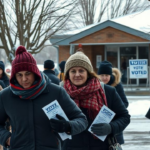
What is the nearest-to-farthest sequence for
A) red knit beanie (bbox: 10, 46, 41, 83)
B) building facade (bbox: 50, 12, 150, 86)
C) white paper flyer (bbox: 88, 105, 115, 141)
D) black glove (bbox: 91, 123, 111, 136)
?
1. red knit beanie (bbox: 10, 46, 41, 83)
2. black glove (bbox: 91, 123, 111, 136)
3. white paper flyer (bbox: 88, 105, 115, 141)
4. building facade (bbox: 50, 12, 150, 86)

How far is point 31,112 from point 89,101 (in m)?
0.84

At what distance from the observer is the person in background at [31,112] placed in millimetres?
3316

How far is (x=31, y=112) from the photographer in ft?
10.9

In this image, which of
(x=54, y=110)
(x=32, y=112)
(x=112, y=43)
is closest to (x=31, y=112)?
(x=32, y=112)

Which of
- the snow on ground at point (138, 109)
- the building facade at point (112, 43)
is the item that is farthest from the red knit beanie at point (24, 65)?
the building facade at point (112, 43)

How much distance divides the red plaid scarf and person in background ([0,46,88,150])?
48 centimetres

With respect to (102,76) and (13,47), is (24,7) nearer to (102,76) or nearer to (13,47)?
(13,47)

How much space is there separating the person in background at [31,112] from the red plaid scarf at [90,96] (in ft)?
1.57

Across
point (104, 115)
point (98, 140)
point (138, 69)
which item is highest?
point (104, 115)

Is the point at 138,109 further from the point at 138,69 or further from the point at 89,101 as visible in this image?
the point at 89,101

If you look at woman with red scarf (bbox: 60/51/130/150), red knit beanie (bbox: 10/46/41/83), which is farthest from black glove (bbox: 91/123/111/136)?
→ red knit beanie (bbox: 10/46/41/83)

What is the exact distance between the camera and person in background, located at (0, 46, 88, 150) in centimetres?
332

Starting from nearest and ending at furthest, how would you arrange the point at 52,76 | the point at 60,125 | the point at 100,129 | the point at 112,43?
the point at 60,125 → the point at 100,129 → the point at 52,76 → the point at 112,43

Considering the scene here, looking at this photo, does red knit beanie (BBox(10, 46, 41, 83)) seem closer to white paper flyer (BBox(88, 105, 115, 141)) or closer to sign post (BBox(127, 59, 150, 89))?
white paper flyer (BBox(88, 105, 115, 141))
